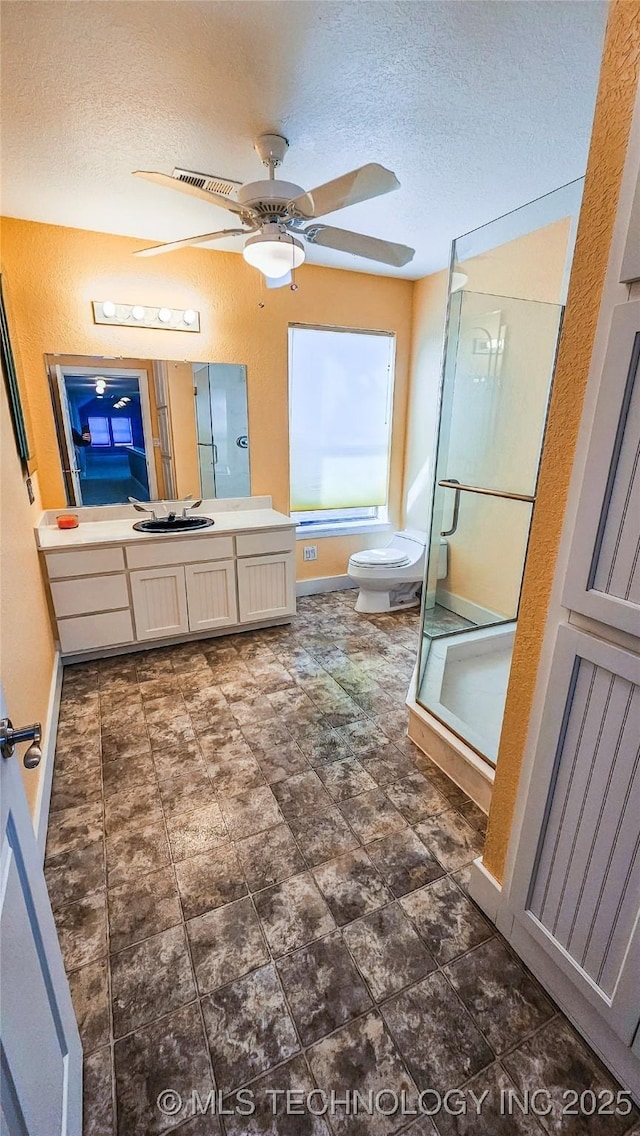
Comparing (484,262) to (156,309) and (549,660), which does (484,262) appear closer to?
(156,309)

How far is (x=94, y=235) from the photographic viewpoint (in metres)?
2.71

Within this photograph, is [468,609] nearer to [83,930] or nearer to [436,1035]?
[436,1035]

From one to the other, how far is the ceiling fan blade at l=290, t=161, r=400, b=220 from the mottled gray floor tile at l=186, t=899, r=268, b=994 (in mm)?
2275

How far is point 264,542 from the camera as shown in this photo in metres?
3.13

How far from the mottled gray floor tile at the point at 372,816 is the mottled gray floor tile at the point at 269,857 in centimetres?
23

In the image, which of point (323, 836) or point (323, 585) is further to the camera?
point (323, 585)

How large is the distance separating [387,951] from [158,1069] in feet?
2.00

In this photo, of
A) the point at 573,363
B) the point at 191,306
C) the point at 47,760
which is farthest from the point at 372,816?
the point at 191,306

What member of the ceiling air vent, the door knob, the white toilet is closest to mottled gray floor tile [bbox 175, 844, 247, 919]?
the door knob

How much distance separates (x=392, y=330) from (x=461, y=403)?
4.89 feet

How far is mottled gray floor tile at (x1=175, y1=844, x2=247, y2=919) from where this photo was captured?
57.7 inches

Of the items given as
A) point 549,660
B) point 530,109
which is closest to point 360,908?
point 549,660

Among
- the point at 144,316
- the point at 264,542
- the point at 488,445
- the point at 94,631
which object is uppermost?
the point at 144,316

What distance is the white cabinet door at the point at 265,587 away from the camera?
10.4 feet
